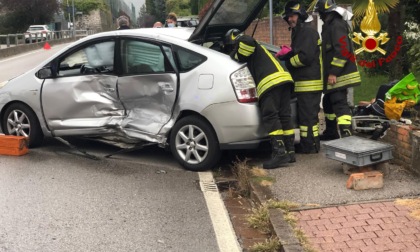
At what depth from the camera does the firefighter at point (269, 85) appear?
19.4 feet

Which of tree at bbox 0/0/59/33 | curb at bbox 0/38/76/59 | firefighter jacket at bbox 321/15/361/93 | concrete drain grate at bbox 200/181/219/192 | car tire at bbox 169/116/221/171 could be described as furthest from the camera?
tree at bbox 0/0/59/33

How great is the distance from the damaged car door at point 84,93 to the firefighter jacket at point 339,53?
2627 millimetres

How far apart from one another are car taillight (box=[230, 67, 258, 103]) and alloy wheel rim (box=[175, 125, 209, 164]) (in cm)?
64

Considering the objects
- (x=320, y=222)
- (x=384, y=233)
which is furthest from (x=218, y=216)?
(x=384, y=233)

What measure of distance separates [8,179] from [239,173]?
104 inches

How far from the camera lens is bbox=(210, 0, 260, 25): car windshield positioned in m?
6.52

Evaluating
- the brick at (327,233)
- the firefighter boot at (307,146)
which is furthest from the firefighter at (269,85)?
the brick at (327,233)

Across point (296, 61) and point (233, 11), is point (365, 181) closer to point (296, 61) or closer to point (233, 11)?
point (296, 61)

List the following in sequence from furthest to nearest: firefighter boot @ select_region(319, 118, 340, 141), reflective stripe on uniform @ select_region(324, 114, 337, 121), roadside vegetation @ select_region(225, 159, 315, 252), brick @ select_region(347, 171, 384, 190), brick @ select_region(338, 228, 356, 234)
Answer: firefighter boot @ select_region(319, 118, 340, 141) → reflective stripe on uniform @ select_region(324, 114, 337, 121) → brick @ select_region(347, 171, 384, 190) → brick @ select_region(338, 228, 356, 234) → roadside vegetation @ select_region(225, 159, 315, 252)

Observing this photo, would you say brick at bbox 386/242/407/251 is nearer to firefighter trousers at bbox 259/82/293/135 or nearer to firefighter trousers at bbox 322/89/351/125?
firefighter trousers at bbox 259/82/293/135

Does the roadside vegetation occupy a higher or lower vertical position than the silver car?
lower

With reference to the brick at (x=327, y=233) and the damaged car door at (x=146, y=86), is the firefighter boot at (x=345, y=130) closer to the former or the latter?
the damaged car door at (x=146, y=86)

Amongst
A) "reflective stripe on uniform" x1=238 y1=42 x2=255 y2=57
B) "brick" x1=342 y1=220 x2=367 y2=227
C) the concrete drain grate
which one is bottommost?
the concrete drain grate

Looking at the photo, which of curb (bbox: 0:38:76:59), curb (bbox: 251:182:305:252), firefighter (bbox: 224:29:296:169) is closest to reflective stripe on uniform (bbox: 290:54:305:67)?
firefighter (bbox: 224:29:296:169)
